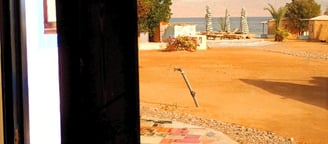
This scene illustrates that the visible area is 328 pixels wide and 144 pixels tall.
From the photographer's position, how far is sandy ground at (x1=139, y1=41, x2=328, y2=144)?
2004 mm

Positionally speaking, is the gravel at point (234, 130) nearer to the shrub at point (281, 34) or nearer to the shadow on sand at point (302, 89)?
the shadow on sand at point (302, 89)

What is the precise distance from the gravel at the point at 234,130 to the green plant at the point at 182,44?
0.33 meters

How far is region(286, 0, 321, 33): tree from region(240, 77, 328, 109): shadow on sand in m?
0.28

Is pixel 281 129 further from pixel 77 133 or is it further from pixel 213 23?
pixel 77 133

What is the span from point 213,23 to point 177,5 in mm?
196

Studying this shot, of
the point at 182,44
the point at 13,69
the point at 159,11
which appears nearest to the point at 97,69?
the point at 13,69

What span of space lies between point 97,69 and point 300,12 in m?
1.56

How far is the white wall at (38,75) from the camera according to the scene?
86cm

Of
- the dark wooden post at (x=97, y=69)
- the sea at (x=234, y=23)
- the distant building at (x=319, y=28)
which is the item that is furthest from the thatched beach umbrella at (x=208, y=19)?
the dark wooden post at (x=97, y=69)

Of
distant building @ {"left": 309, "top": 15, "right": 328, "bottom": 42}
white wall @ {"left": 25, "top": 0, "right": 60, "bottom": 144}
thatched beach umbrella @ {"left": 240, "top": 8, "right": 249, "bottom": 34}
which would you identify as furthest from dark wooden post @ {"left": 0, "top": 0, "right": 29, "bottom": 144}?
distant building @ {"left": 309, "top": 15, "right": 328, "bottom": 42}

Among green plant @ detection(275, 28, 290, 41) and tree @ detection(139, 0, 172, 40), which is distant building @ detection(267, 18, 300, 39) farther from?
tree @ detection(139, 0, 172, 40)

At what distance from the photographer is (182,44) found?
2.12m

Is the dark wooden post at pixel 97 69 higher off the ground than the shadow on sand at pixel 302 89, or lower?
higher

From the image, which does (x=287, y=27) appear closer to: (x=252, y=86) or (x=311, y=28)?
(x=311, y=28)
